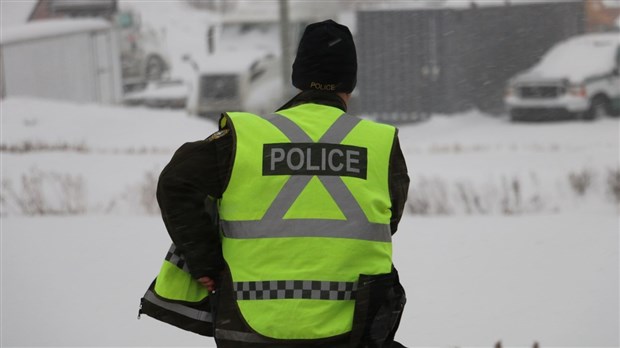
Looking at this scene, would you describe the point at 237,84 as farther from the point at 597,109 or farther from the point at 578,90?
the point at 597,109

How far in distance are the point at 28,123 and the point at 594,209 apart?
14852 millimetres

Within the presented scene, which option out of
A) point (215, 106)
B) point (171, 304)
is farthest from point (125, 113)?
point (171, 304)

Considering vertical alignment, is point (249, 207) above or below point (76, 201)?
above

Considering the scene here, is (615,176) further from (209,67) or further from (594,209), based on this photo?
(209,67)

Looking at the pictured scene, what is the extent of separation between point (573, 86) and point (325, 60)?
2014 centimetres

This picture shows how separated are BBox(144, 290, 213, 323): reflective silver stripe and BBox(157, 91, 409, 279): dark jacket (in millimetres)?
142

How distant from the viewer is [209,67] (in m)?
24.4

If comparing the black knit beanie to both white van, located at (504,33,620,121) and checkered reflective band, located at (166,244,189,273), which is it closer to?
checkered reflective band, located at (166,244,189,273)

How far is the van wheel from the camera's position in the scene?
74.5 ft

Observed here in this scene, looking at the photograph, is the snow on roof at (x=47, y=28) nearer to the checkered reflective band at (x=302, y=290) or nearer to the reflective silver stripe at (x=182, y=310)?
the reflective silver stripe at (x=182, y=310)

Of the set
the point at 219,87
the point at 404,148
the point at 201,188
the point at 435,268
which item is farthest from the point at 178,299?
the point at 219,87

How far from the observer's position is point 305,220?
3.02 meters

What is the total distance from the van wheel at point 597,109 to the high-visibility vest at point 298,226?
67.2 ft

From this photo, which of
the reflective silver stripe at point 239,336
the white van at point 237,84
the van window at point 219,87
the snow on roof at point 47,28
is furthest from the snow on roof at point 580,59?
the reflective silver stripe at point 239,336
